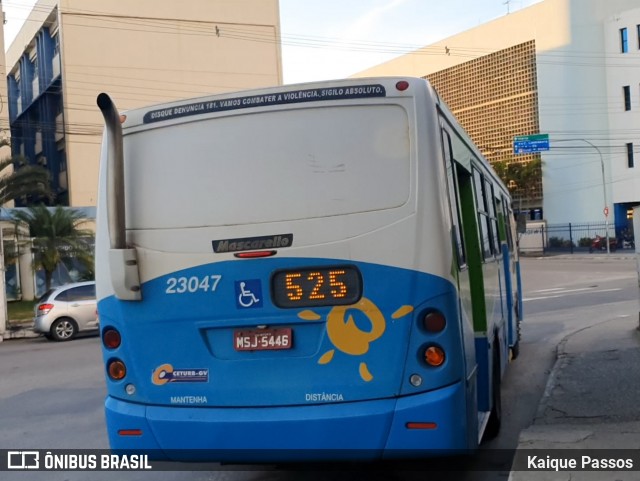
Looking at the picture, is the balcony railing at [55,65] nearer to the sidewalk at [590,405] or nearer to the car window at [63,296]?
the car window at [63,296]

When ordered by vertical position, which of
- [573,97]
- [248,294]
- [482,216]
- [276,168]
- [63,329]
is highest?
[573,97]

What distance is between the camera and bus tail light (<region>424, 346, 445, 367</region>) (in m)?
4.79

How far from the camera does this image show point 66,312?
64.4 feet

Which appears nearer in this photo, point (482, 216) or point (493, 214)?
point (482, 216)

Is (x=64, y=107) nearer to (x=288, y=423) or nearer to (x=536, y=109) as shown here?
(x=536, y=109)

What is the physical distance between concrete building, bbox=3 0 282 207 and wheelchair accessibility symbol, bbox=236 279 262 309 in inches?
1585

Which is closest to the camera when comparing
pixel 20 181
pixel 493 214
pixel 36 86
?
pixel 493 214

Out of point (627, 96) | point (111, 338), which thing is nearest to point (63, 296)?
point (111, 338)

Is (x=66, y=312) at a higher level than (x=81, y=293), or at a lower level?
lower

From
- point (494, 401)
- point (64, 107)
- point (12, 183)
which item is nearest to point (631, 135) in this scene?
point (64, 107)

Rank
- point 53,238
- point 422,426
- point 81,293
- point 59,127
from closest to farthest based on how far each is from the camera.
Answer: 1. point 422,426
2. point 81,293
3. point 53,238
4. point 59,127

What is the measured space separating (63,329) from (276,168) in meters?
16.2

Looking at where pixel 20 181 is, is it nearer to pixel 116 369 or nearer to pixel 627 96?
pixel 116 369

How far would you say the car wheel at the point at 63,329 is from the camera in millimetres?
19594
